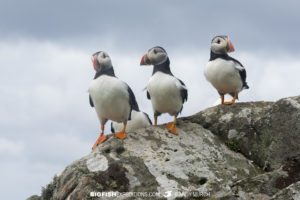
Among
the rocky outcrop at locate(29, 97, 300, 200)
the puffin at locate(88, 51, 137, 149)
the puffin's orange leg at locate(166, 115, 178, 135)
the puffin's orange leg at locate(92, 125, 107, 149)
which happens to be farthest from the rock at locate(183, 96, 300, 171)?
the puffin's orange leg at locate(92, 125, 107, 149)

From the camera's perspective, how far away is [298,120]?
9438 millimetres

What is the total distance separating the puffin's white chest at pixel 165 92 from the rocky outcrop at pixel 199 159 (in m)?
0.43

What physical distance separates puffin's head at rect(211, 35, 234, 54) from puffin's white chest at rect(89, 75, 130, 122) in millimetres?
3011

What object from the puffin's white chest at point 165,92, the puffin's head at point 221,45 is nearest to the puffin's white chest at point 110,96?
the puffin's white chest at point 165,92

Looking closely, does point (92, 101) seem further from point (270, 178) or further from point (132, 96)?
point (270, 178)

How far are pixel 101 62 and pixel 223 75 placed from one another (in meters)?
3.29

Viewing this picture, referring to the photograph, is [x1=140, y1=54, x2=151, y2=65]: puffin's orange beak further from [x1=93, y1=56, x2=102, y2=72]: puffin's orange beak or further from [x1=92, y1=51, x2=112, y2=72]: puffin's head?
[x1=93, y1=56, x2=102, y2=72]: puffin's orange beak

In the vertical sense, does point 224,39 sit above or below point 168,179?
above

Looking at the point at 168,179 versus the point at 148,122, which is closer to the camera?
the point at 168,179

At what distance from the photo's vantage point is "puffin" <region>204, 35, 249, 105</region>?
11.6m

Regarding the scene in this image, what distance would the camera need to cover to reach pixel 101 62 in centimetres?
1032

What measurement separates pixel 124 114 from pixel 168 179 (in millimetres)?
2593

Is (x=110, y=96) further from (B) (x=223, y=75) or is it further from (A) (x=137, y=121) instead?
(B) (x=223, y=75)

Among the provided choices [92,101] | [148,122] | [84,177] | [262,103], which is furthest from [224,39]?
[84,177]
